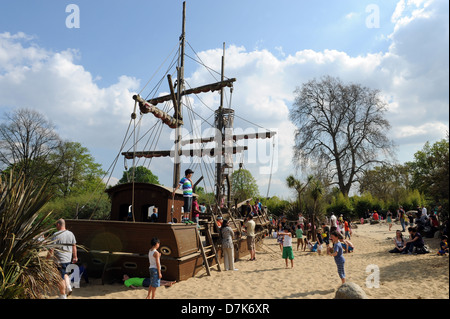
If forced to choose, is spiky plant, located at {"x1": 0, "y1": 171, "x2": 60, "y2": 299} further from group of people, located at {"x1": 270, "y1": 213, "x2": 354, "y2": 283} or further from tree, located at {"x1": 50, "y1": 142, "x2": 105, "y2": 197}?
tree, located at {"x1": 50, "y1": 142, "x2": 105, "y2": 197}

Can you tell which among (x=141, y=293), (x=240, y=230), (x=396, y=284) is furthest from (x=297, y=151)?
(x=141, y=293)

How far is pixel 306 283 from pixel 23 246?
6.96m

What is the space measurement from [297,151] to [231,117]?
10.7m

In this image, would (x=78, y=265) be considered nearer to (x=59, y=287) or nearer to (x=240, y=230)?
(x=59, y=287)

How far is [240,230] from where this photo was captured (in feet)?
45.6

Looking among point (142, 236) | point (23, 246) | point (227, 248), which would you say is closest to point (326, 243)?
point (227, 248)

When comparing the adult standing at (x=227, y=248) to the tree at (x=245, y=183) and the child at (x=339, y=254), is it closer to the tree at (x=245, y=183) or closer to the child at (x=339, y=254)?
the child at (x=339, y=254)

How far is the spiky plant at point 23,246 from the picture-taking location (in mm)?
5055

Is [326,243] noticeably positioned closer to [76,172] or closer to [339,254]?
[339,254]

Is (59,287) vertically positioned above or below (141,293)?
above

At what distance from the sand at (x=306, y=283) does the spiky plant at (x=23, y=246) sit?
6.72 feet

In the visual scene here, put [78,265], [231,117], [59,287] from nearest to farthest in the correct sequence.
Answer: [59,287] → [78,265] → [231,117]

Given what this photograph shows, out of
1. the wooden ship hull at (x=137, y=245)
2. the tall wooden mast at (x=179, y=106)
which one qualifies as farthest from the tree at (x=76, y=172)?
the wooden ship hull at (x=137, y=245)

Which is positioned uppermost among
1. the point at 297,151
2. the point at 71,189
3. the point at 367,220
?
the point at 297,151
